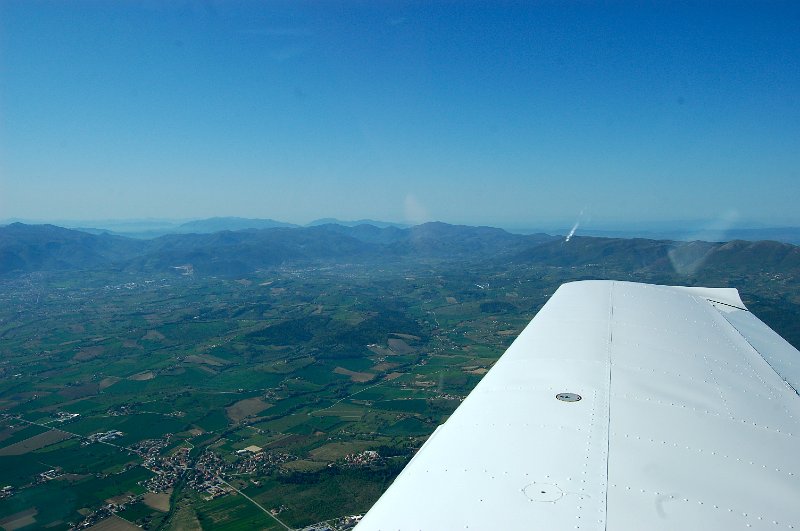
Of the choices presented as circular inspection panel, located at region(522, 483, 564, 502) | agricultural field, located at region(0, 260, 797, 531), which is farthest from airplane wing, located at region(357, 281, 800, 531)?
agricultural field, located at region(0, 260, 797, 531)

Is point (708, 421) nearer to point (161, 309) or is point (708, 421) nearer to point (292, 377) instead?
point (292, 377)

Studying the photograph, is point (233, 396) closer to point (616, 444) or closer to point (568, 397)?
point (568, 397)

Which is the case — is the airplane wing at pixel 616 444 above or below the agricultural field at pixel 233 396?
above

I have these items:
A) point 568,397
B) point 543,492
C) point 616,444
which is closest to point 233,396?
point 568,397

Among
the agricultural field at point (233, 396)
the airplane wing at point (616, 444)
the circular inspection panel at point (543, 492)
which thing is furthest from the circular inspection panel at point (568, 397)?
the agricultural field at point (233, 396)

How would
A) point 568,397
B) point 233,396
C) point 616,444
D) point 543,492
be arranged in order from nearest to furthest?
1. point 543,492
2. point 616,444
3. point 568,397
4. point 233,396

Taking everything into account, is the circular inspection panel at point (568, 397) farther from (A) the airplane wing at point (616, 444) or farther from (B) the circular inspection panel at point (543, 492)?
(B) the circular inspection panel at point (543, 492)
